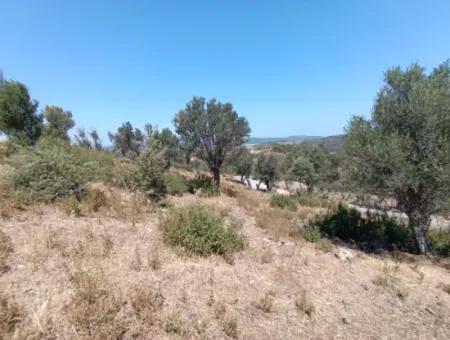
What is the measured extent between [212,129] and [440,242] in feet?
35.2

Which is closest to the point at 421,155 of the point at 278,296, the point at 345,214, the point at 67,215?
the point at 345,214

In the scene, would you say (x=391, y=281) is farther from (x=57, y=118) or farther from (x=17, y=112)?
(x=57, y=118)

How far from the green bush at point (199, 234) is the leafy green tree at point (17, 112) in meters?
11.1

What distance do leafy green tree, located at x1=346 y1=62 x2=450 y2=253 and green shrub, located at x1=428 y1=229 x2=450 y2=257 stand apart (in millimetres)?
552

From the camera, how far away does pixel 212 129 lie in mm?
14109

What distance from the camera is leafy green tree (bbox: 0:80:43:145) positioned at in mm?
12938

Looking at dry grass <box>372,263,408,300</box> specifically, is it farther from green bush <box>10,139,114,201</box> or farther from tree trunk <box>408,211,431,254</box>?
green bush <box>10,139,114,201</box>

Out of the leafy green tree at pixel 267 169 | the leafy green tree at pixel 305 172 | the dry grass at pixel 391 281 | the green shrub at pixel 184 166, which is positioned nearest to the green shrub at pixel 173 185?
the dry grass at pixel 391 281

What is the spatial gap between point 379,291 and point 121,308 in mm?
4440

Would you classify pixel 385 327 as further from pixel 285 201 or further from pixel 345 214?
pixel 285 201

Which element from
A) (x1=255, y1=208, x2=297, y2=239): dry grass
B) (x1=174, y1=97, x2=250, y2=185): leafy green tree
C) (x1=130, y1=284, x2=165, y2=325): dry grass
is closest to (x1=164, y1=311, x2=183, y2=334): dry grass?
(x1=130, y1=284, x2=165, y2=325): dry grass

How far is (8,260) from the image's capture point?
3805mm

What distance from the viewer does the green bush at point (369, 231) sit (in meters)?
7.93

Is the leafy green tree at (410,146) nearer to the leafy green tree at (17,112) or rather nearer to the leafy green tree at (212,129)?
the leafy green tree at (212,129)
